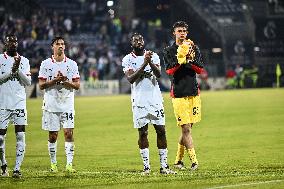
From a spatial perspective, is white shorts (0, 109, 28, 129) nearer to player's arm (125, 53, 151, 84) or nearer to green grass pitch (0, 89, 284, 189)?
green grass pitch (0, 89, 284, 189)

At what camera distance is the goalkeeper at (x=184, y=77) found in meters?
13.1

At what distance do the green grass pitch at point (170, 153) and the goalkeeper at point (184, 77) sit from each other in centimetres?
87

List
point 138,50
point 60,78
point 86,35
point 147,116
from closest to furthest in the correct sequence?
point 147,116, point 138,50, point 60,78, point 86,35

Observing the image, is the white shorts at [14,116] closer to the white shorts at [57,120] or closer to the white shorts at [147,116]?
the white shorts at [57,120]

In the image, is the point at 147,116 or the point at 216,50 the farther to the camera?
the point at 216,50

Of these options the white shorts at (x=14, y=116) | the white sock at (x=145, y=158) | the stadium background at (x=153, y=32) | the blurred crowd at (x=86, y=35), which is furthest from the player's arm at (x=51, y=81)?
the stadium background at (x=153, y=32)

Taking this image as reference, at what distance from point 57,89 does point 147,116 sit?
195cm

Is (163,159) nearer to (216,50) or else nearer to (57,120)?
(57,120)

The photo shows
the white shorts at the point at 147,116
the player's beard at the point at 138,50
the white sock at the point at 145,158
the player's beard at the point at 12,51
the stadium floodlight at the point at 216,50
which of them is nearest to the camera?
the white sock at the point at 145,158

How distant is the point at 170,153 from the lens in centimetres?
1656

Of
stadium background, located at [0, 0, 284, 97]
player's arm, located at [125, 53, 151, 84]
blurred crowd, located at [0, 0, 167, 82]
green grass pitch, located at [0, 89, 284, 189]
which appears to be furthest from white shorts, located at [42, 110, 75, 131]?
stadium background, located at [0, 0, 284, 97]

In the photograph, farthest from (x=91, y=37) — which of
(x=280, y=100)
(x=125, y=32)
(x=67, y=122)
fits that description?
(x=67, y=122)

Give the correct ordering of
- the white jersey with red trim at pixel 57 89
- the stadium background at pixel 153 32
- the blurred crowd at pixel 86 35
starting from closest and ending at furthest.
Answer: the white jersey with red trim at pixel 57 89 < the blurred crowd at pixel 86 35 < the stadium background at pixel 153 32

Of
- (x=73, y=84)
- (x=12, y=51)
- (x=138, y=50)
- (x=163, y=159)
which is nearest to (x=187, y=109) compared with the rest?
(x=163, y=159)
